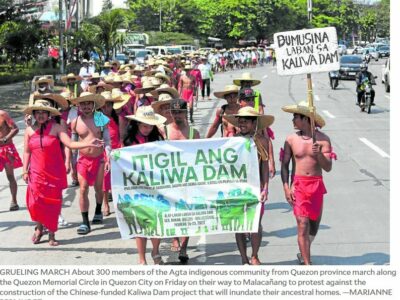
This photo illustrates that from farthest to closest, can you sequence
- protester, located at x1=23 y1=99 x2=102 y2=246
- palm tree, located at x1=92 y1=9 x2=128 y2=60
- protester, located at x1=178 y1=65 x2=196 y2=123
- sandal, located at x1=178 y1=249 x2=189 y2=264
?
palm tree, located at x1=92 y1=9 x2=128 y2=60 < protester, located at x1=178 y1=65 x2=196 y2=123 < protester, located at x1=23 y1=99 x2=102 y2=246 < sandal, located at x1=178 y1=249 x2=189 y2=264

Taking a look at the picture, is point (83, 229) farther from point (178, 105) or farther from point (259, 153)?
point (259, 153)

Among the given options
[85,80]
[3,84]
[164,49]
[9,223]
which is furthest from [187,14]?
[9,223]

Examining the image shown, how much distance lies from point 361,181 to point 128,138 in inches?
230

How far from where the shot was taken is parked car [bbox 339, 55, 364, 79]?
3859 cm

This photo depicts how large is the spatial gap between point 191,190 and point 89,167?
2390 millimetres

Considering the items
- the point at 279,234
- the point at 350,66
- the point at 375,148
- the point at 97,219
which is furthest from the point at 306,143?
the point at 350,66

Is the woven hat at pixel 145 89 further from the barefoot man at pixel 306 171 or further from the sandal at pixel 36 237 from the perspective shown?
the barefoot man at pixel 306 171

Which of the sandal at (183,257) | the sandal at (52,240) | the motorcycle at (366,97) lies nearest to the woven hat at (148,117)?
the sandal at (183,257)

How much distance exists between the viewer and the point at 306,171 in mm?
7309

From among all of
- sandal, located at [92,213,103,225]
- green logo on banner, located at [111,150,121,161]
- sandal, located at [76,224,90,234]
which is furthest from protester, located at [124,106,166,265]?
sandal, located at [92,213,103,225]

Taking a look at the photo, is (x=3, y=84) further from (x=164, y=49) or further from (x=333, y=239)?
(x=333, y=239)

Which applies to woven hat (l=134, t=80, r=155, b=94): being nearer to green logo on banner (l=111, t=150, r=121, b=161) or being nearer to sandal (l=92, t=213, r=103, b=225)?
sandal (l=92, t=213, r=103, b=225)
